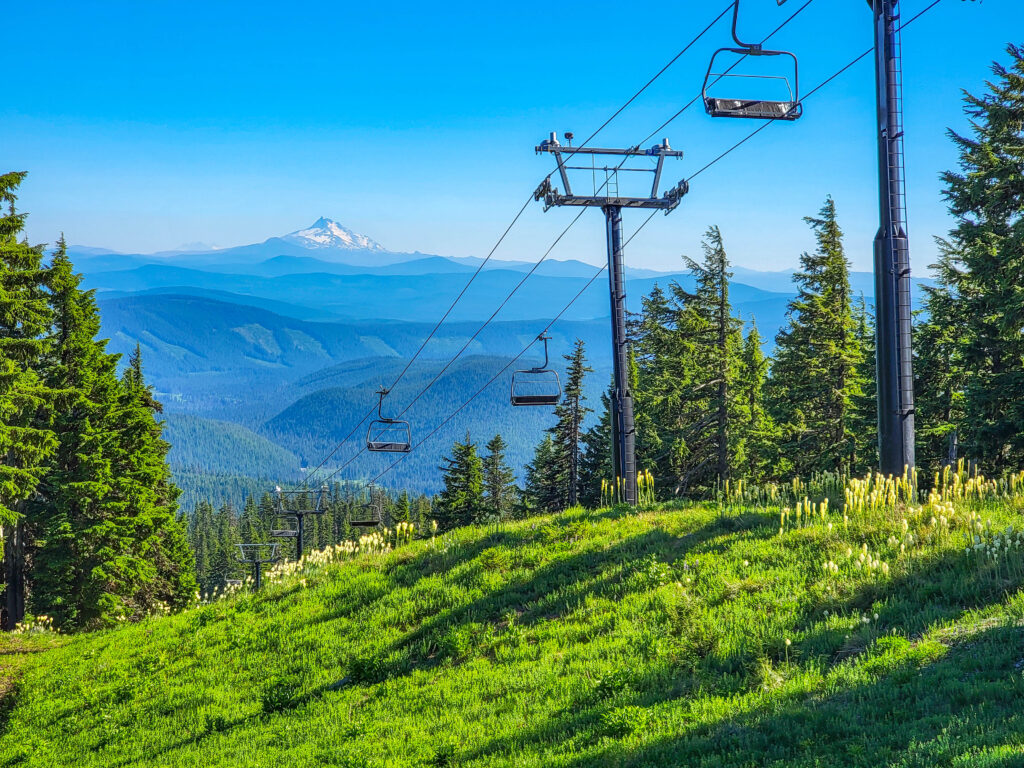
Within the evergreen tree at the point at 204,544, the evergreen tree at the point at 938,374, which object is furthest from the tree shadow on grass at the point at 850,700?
the evergreen tree at the point at 204,544

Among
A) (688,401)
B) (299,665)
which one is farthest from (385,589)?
(688,401)

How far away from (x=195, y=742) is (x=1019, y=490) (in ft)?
38.4

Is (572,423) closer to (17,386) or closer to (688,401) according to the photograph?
A: (688,401)

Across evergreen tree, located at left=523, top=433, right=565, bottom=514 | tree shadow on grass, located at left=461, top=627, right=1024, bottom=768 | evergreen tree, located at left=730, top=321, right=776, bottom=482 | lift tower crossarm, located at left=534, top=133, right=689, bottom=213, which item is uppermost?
lift tower crossarm, located at left=534, top=133, right=689, bottom=213

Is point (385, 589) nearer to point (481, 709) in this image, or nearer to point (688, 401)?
point (481, 709)

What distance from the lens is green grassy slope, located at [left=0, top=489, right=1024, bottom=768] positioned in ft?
20.5

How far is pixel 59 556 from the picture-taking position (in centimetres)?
2984

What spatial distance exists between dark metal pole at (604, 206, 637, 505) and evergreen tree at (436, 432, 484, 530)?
32.9m

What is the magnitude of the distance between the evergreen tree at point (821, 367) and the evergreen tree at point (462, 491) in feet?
68.8

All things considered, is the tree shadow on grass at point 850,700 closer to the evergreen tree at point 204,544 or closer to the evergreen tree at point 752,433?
the evergreen tree at point 752,433

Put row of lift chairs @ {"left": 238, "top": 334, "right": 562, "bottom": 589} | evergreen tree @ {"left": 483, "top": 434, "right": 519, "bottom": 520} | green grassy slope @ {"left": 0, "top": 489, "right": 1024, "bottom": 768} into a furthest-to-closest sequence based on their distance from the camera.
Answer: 1. evergreen tree @ {"left": 483, "top": 434, "right": 519, "bottom": 520}
2. row of lift chairs @ {"left": 238, "top": 334, "right": 562, "bottom": 589}
3. green grassy slope @ {"left": 0, "top": 489, "right": 1024, "bottom": 768}

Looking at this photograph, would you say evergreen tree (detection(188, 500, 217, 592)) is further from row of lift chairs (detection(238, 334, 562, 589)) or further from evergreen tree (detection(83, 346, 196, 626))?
row of lift chairs (detection(238, 334, 562, 589))

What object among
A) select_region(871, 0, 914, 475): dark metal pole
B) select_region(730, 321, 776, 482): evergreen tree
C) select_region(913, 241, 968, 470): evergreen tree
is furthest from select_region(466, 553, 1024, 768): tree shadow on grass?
select_region(730, 321, 776, 482): evergreen tree

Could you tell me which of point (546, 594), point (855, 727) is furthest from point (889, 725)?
point (546, 594)
